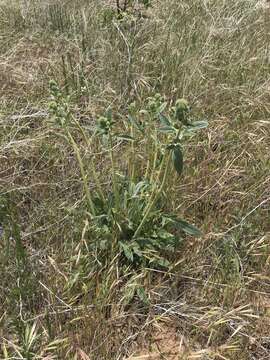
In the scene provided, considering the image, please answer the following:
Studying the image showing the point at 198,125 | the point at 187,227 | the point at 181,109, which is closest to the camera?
the point at 181,109

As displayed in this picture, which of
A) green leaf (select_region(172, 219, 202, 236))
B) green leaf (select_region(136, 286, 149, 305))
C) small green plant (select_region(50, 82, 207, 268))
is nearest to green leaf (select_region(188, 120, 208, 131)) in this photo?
small green plant (select_region(50, 82, 207, 268))

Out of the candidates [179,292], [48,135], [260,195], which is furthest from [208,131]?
[179,292]

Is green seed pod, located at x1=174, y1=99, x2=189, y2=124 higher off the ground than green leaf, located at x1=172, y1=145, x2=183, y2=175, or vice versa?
green seed pod, located at x1=174, y1=99, x2=189, y2=124

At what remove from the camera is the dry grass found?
5.41ft

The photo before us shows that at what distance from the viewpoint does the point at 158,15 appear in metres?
3.39

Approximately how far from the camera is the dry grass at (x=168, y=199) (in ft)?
5.41

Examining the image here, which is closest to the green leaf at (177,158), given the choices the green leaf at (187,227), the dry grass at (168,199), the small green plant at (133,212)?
the small green plant at (133,212)

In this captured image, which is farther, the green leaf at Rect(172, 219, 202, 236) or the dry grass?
the green leaf at Rect(172, 219, 202, 236)

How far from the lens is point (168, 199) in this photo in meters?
2.03

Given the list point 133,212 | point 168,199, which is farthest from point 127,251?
point 168,199

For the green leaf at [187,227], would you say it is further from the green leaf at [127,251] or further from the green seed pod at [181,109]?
the green seed pod at [181,109]

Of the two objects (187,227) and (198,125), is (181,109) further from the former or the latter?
(187,227)

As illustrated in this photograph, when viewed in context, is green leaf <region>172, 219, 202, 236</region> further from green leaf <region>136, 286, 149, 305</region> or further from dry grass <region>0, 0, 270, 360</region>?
green leaf <region>136, 286, 149, 305</region>

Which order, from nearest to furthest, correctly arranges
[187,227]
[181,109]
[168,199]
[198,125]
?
1. [181,109]
2. [198,125]
3. [187,227]
4. [168,199]
